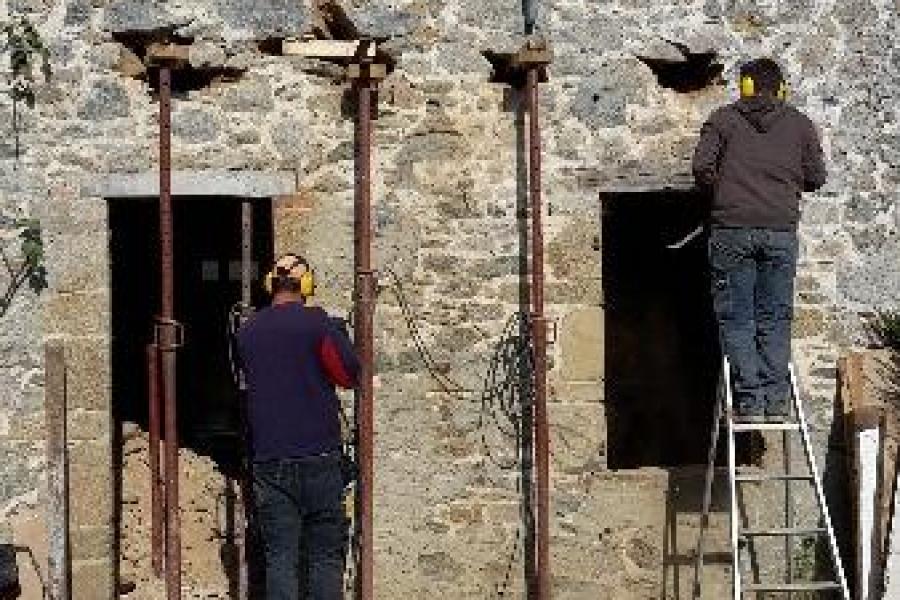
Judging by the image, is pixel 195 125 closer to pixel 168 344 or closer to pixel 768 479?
pixel 168 344

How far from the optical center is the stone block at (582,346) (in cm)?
738

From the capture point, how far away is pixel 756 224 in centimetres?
668

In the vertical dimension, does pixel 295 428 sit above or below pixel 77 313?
below

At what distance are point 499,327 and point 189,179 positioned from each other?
5.64ft

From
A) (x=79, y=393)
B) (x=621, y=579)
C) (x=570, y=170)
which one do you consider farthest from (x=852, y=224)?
(x=79, y=393)

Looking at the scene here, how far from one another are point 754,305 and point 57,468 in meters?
3.40

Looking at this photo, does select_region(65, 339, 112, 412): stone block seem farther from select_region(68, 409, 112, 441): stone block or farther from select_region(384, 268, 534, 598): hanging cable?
select_region(384, 268, 534, 598): hanging cable

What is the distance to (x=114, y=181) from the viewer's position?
23.3ft

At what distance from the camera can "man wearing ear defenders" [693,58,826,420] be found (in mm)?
6684

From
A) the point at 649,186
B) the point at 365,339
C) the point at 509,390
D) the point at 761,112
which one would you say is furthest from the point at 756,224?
the point at 365,339

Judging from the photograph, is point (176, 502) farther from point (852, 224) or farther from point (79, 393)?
point (852, 224)

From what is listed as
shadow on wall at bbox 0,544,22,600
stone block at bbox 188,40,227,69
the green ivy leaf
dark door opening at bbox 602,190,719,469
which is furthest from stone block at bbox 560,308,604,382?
shadow on wall at bbox 0,544,22,600

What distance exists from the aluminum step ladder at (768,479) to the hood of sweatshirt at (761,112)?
3.64 ft

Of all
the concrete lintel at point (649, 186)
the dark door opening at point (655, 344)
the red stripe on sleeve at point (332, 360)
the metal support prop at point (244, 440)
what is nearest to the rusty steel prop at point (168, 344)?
the metal support prop at point (244, 440)
